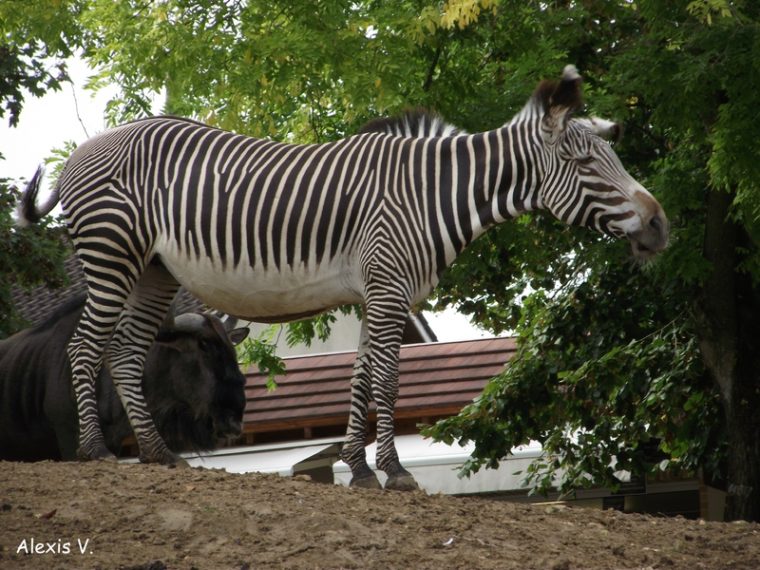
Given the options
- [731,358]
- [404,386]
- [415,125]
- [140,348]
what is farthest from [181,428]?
[404,386]

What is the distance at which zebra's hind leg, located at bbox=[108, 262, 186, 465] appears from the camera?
8516mm

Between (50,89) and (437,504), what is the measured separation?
976cm

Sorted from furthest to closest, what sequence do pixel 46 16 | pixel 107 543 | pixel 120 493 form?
1. pixel 46 16
2. pixel 120 493
3. pixel 107 543

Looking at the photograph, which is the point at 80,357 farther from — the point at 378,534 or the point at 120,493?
the point at 378,534

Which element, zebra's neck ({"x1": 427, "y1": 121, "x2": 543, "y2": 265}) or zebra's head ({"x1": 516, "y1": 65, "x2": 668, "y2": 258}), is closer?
zebra's head ({"x1": 516, "y1": 65, "x2": 668, "y2": 258})

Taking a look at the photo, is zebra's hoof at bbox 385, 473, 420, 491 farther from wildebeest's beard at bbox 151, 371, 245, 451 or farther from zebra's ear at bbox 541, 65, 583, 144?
zebra's ear at bbox 541, 65, 583, 144

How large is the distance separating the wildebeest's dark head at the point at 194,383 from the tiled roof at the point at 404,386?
715cm

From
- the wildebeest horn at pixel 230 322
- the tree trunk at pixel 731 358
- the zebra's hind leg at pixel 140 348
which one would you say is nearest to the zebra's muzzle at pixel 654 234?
the tree trunk at pixel 731 358

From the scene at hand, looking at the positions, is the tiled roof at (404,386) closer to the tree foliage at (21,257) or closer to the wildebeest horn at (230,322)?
the tree foliage at (21,257)

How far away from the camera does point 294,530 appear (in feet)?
20.6

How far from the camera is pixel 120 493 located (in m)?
6.86

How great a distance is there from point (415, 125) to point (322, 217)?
1.06 metres

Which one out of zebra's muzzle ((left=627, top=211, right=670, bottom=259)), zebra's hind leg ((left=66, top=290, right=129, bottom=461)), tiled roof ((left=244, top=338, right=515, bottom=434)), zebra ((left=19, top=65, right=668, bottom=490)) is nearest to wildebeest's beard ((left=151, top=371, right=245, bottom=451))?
zebra ((left=19, top=65, right=668, bottom=490))

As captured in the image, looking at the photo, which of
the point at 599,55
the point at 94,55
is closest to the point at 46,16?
the point at 94,55
